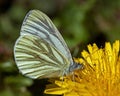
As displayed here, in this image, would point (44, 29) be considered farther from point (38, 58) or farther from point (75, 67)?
point (75, 67)

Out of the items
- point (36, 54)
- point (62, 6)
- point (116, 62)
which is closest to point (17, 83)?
point (36, 54)

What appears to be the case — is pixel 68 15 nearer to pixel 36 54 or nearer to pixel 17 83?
pixel 17 83

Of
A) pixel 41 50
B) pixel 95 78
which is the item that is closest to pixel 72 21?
pixel 41 50

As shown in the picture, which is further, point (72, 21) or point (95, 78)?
point (72, 21)

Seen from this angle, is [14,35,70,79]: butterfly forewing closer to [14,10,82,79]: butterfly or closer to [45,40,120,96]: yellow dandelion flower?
[14,10,82,79]: butterfly

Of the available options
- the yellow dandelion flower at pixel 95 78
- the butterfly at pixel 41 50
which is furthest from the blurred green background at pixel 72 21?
the butterfly at pixel 41 50

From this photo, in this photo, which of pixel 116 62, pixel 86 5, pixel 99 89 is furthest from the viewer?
pixel 86 5

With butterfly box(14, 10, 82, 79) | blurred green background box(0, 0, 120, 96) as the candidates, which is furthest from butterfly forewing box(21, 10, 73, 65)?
blurred green background box(0, 0, 120, 96)
